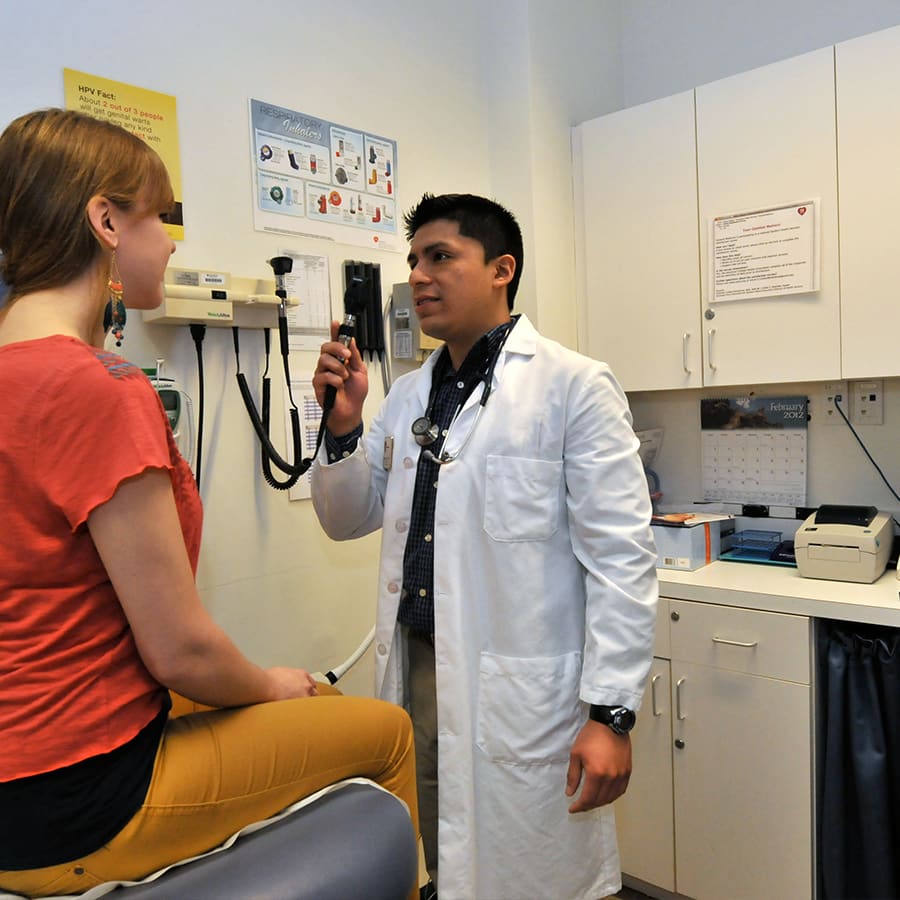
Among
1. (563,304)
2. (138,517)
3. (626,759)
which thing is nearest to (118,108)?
(138,517)

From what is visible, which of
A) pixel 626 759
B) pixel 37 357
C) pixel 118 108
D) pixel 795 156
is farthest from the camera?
pixel 795 156

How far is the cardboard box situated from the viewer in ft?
7.13

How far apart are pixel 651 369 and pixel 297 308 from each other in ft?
3.87

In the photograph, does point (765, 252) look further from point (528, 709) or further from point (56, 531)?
point (56, 531)

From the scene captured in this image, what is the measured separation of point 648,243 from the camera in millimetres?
2428

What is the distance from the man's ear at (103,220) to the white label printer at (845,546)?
6.00 feet

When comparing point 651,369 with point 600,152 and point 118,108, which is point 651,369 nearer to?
point 600,152

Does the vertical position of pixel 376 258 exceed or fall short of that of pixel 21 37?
it falls short

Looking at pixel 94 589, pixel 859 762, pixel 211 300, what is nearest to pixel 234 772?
pixel 94 589

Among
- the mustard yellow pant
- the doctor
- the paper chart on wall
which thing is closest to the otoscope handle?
the doctor

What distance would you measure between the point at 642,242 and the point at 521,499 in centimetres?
139

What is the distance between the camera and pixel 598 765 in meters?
1.26

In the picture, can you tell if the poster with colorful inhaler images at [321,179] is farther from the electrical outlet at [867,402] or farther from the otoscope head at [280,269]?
the electrical outlet at [867,402]

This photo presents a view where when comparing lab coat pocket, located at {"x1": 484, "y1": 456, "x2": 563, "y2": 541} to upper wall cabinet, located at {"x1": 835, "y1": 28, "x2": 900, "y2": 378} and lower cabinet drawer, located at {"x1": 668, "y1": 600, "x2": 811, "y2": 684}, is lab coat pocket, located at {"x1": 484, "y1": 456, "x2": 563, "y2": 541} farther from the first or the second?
upper wall cabinet, located at {"x1": 835, "y1": 28, "x2": 900, "y2": 378}
